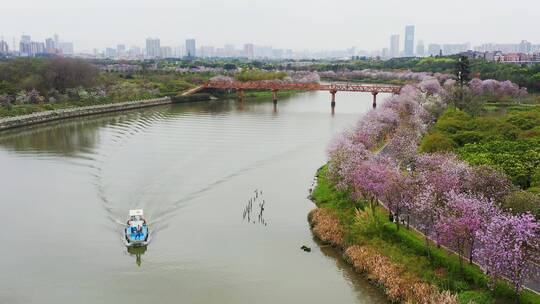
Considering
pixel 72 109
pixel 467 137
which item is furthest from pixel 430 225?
pixel 72 109

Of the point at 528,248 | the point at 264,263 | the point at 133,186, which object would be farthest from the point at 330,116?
the point at 528,248

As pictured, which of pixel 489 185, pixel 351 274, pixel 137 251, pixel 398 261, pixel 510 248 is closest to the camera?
pixel 510 248

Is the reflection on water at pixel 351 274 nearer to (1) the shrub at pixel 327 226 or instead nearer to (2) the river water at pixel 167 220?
(2) the river water at pixel 167 220

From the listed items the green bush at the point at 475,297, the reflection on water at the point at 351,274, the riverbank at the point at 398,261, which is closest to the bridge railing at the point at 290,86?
the riverbank at the point at 398,261

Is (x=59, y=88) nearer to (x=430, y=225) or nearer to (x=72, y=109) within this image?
(x=72, y=109)

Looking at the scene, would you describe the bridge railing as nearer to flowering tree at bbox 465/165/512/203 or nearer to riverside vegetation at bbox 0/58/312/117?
riverside vegetation at bbox 0/58/312/117

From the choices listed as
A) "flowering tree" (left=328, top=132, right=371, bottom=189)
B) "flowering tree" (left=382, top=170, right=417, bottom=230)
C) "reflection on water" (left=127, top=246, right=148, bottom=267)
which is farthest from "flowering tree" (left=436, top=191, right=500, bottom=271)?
"reflection on water" (left=127, top=246, right=148, bottom=267)

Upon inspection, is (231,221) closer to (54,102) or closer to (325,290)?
(325,290)
